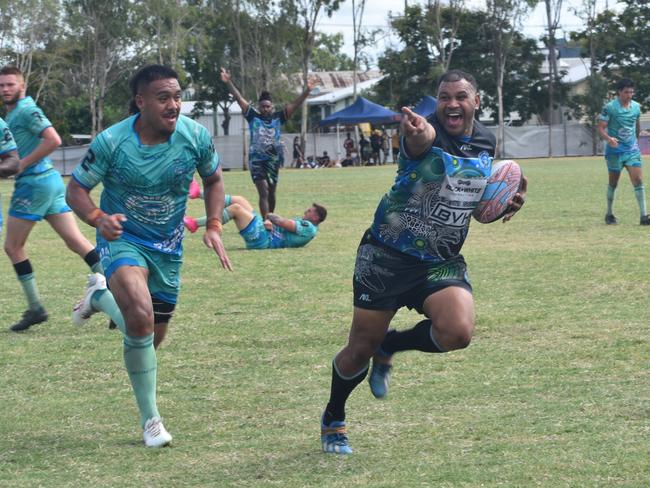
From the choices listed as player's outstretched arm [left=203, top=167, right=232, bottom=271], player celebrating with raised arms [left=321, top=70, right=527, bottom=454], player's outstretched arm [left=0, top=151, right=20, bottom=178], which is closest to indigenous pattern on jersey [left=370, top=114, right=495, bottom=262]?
player celebrating with raised arms [left=321, top=70, right=527, bottom=454]

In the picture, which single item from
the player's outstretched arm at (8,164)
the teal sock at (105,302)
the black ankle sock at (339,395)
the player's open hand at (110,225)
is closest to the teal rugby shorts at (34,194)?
the player's outstretched arm at (8,164)

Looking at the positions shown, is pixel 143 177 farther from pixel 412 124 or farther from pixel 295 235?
pixel 295 235

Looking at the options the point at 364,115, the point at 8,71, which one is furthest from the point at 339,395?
the point at 364,115

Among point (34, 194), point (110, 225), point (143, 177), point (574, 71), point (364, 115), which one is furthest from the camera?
point (574, 71)

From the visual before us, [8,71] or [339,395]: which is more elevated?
[8,71]

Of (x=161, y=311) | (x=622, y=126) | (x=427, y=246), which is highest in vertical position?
(x=622, y=126)

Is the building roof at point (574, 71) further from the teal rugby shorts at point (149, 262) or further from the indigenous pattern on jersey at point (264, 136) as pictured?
the teal rugby shorts at point (149, 262)

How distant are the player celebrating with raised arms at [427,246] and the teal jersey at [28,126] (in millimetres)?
4572

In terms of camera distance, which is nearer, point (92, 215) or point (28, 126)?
point (92, 215)

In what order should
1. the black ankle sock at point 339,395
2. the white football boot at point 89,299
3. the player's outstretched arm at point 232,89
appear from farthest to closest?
the player's outstretched arm at point 232,89
the white football boot at point 89,299
the black ankle sock at point 339,395

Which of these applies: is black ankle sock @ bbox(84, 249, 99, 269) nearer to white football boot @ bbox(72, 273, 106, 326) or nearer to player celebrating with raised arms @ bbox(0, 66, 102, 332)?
player celebrating with raised arms @ bbox(0, 66, 102, 332)

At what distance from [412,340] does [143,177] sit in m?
1.68

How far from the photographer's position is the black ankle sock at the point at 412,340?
598 centimetres

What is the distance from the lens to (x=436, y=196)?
5.79m
